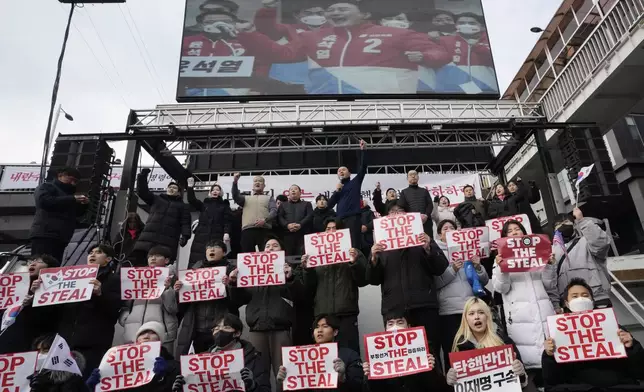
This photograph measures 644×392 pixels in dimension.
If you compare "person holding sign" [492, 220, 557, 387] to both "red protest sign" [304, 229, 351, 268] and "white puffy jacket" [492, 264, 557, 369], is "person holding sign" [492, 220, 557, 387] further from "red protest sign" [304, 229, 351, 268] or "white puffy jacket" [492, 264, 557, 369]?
"red protest sign" [304, 229, 351, 268]

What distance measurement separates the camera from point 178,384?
11.3 ft

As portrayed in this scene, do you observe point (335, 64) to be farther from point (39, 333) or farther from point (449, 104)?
point (39, 333)

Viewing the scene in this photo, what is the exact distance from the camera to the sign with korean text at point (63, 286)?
4148 mm

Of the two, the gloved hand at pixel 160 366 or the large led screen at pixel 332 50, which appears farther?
the large led screen at pixel 332 50

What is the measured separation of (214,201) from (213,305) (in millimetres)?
2648

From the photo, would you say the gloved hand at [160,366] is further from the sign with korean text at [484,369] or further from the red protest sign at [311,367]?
the sign with korean text at [484,369]

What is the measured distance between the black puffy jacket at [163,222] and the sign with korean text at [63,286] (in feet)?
5.71

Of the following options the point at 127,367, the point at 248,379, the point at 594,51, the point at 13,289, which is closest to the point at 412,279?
the point at 248,379

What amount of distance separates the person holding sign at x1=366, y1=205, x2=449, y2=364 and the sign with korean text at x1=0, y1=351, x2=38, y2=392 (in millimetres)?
3073

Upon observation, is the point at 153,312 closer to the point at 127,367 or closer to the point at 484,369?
the point at 127,367

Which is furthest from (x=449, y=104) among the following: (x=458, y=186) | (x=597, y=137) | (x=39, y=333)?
(x=39, y=333)

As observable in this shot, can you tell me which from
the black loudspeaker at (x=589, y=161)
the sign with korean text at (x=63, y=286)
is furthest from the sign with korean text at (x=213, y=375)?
the black loudspeaker at (x=589, y=161)

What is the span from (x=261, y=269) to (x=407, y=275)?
154 centimetres

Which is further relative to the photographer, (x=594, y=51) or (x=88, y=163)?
(x=594, y=51)
